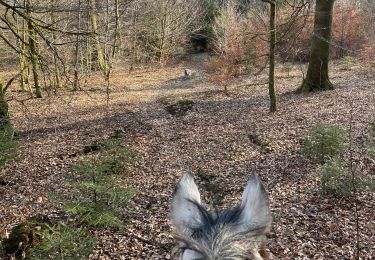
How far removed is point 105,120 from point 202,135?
4.01 meters

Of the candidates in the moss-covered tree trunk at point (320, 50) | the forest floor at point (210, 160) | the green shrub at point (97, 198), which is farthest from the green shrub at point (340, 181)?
the moss-covered tree trunk at point (320, 50)

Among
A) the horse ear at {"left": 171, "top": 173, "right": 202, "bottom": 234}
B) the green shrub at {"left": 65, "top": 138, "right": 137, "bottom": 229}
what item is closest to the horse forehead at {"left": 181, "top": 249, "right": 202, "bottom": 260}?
the horse ear at {"left": 171, "top": 173, "right": 202, "bottom": 234}

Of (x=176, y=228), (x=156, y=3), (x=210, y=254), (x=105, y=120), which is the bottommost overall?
(x=105, y=120)

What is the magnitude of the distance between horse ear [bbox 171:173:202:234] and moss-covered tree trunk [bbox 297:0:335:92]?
12.6 m

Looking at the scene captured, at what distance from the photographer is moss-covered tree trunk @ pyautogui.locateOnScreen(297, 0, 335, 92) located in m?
13.5

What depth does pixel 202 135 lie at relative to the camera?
10102mm

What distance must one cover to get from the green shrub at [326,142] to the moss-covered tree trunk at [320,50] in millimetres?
7162

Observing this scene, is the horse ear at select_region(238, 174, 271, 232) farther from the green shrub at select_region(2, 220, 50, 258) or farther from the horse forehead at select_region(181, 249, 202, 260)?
the green shrub at select_region(2, 220, 50, 258)

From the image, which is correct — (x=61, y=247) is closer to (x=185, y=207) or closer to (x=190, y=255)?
(x=185, y=207)

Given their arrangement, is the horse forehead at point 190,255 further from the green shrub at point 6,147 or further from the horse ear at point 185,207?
the green shrub at point 6,147

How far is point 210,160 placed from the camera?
27.0 feet

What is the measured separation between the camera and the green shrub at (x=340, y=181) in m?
5.86

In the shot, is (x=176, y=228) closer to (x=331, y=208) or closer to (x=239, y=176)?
(x=331, y=208)

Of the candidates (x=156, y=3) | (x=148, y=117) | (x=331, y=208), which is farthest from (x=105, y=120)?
(x=156, y=3)
